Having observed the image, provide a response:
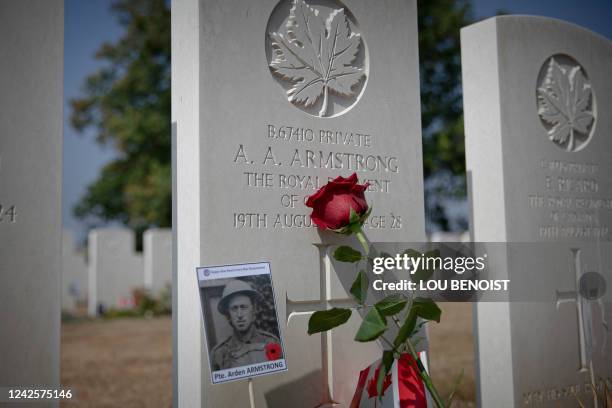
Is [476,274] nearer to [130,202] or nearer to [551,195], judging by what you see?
[551,195]

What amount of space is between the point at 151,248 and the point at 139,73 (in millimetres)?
7983

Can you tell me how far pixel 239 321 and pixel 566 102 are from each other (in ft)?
11.2

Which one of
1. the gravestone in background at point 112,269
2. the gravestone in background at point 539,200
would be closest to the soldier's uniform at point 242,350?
the gravestone in background at point 539,200

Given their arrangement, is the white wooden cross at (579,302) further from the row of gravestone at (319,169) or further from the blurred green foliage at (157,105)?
the blurred green foliage at (157,105)

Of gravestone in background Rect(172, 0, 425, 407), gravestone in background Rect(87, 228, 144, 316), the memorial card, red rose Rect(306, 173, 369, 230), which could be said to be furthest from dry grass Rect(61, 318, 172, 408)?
the memorial card

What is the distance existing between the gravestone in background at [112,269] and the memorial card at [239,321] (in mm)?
11964

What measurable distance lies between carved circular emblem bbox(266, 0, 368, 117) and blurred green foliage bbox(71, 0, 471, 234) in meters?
12.9

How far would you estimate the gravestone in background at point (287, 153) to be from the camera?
296 centimetres

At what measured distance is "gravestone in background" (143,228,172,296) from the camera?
1386 cm

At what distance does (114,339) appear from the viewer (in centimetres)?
984

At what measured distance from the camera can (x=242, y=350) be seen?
2455 millimetres

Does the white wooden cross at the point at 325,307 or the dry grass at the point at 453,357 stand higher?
the white wooden cross at the point at 325,307

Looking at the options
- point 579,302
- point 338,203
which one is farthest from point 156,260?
point 338,203

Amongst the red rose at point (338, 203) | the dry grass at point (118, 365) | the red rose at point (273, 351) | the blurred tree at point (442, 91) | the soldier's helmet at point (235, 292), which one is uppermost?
the blurred tree at point (442, 91)
